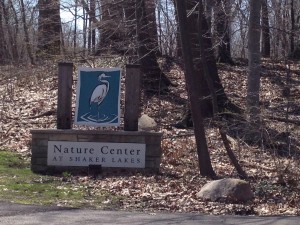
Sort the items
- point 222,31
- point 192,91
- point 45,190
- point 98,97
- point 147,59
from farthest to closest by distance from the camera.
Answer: point 147,59 → point 222,31 → point 98,97 → point 192,91 → point 45,190

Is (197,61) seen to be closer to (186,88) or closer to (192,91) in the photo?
(186,88)

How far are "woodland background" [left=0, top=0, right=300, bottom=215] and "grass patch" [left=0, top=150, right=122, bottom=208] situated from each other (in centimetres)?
40

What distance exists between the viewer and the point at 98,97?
14.8 metres

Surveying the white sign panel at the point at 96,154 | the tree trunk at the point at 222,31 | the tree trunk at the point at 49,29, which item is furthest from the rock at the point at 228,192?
the tree trunk at the point at 49,29

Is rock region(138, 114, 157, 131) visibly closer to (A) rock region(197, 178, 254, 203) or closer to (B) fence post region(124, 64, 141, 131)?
(B) fence post region(124, 64, 141, 131)

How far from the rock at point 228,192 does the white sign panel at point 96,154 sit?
2.57 metres

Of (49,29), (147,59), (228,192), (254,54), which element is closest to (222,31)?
(147,59)

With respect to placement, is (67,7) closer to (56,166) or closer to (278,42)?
(56,166)

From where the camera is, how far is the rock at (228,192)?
12.0 m

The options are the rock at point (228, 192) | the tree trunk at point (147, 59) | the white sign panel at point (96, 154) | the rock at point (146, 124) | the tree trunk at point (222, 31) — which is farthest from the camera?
the tree trunk at point (147, 59)

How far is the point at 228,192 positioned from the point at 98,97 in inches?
154

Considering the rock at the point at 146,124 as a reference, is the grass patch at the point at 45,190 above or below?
below

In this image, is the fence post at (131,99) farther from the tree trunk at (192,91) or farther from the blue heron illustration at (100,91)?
the tree trunk at (192,91)

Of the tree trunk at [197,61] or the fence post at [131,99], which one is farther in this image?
the tree trunk at [197,61]
